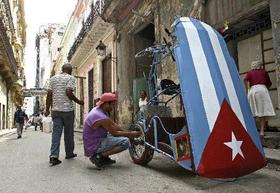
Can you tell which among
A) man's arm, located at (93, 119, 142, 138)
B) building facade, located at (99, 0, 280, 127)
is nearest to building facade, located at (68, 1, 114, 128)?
building facade, located at (99, 0, 280, 127)

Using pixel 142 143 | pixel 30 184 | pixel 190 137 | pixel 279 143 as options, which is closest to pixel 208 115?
pixel 190 137

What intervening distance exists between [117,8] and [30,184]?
11.2 meters

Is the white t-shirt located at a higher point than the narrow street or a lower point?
higher

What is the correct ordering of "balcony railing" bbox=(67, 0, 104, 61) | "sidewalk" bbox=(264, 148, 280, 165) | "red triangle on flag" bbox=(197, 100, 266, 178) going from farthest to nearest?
"balcony railing" bbox=(67, 0, 104, 61), "sidewalk" bbox=(264, 148, 280, 165), "red triangle on flag" bbox=(197, 100, 266, 178)

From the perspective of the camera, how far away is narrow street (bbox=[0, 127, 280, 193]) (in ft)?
12.7

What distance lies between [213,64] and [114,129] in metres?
1.71

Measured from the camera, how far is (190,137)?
3.79 meters

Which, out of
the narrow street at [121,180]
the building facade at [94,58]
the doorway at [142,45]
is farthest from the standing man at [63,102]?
the building facade at [94,58]

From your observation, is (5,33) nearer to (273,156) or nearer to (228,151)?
(273,156)

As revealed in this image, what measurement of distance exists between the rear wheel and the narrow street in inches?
4.2

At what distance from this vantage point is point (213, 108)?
3.89 metres

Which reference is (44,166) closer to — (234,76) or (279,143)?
(234,76)

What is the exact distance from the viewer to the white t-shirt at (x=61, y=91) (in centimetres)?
610

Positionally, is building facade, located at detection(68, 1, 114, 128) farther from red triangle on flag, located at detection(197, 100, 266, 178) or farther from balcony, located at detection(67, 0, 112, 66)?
red triangle on flag, located at detection(197, 100, 266, 178)
